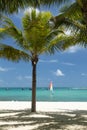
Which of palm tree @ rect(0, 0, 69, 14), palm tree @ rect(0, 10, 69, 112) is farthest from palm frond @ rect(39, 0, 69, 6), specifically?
palm tree @ rect(0, 10, 69, 112)

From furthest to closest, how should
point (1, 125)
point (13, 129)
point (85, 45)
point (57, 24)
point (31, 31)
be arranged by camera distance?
1. point (31, 31)
2. point (85, 45)
3. point (57, 24)
4. point (1, 125)
5. point (13, 129)

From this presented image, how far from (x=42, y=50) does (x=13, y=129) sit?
7.78m

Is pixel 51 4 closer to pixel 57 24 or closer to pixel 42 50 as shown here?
pixel 57 24

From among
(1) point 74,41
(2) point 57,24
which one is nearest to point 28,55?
(1) point 74,41

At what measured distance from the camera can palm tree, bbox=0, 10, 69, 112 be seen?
719 inches

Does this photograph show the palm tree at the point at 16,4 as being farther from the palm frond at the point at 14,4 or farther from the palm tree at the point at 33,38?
the palm tree at the point at 33,38

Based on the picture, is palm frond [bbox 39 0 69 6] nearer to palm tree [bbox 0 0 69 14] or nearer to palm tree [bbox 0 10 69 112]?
palm tree [bbox 0 0 69 14]

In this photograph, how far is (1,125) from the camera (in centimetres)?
1330

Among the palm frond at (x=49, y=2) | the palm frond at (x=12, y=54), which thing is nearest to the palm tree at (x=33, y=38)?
the palm frond at (x=12, y=54)

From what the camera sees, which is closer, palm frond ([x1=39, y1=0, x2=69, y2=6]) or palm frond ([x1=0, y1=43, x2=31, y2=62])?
palm frond ([x1=39, y1=0, x2=69, y2=6])

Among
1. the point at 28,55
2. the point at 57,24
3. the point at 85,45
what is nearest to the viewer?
the point at 57,24

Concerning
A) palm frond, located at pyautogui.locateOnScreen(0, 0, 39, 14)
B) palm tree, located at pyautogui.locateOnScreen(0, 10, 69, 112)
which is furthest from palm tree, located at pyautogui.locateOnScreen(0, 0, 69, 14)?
palm tree, located at pyautogui.locateOnScreen(0, 10, 69, 112)

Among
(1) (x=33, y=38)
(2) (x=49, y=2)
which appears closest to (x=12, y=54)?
(1) (x=33, y=38)

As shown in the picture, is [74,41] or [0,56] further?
[0,56]
